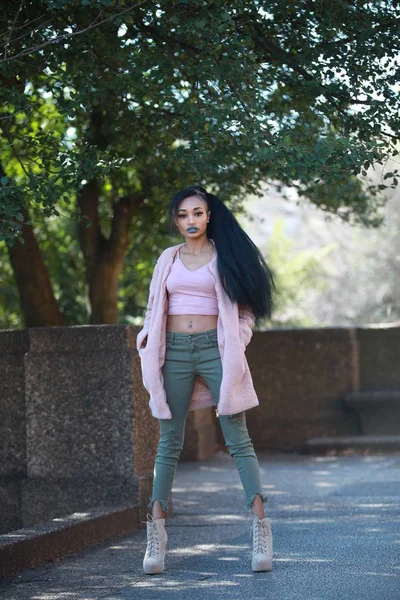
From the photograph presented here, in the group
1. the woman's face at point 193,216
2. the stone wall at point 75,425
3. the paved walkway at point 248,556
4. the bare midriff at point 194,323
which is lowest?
the paved walkway at point 248,556

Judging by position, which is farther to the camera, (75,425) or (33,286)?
(33,286)

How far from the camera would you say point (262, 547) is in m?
5.60

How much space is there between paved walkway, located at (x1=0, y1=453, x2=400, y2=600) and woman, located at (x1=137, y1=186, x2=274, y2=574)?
25cm

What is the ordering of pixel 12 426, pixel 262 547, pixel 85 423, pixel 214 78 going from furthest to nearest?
pixel 12 426
pixel 85 423
pixel 214 78
pixel 262 547

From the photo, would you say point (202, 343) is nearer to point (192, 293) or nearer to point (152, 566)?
point (192, 293)

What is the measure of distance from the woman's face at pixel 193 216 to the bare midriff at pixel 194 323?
435 millimetres

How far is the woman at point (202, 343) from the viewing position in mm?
5645

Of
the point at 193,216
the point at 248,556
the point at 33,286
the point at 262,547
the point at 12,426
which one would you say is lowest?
the point at 248,556

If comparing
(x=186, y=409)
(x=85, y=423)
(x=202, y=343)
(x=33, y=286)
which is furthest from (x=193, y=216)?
(x=33, y=286)

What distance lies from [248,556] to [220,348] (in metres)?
1.23

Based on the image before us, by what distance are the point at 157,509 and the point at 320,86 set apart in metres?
2.82

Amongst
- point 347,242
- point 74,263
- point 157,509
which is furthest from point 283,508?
point 347,242

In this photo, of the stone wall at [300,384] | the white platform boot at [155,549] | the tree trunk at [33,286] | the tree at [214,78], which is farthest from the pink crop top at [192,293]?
the stone wall at [300,384]

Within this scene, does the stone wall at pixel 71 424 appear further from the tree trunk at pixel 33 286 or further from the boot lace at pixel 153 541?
the tree trunk at pixel 33 286
